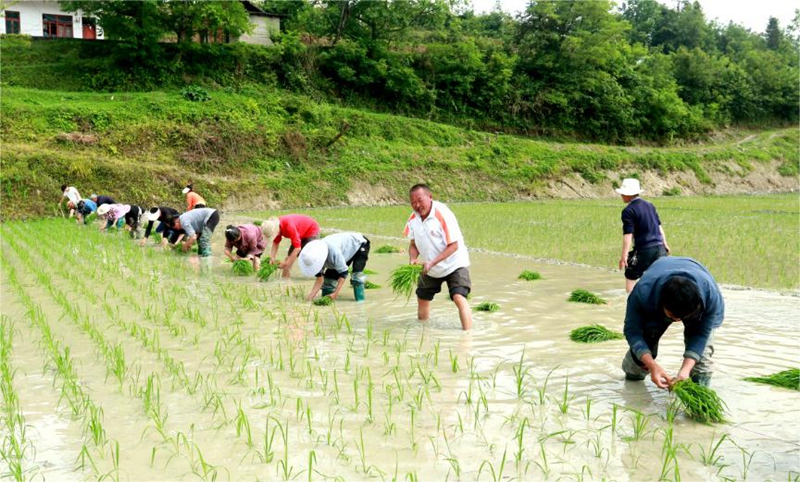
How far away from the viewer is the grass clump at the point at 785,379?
429 cm

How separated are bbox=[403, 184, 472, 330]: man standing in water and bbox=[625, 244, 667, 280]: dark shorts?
1901 mm

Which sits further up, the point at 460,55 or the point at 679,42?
the point at 679,42

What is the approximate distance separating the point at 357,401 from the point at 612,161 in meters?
28.4

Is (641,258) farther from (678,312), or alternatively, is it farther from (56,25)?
(56,25)

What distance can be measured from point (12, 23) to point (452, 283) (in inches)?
1409

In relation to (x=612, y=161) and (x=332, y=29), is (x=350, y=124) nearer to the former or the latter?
(x=332, y=29)

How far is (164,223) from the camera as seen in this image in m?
11.6

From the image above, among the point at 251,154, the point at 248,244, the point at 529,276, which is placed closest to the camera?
the point at 529,276

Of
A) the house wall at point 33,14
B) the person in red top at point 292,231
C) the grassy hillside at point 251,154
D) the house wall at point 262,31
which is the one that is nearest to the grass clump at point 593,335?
the person in red top at point 292,231

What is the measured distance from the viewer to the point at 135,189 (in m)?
20.2

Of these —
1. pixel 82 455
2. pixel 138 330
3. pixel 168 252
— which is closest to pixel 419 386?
pixel 82 455

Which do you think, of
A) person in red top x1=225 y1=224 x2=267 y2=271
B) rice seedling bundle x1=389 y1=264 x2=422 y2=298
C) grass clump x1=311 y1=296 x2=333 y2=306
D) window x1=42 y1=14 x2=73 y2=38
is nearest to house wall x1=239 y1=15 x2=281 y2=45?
window x1=42 y1=14 x2=73 y2=38

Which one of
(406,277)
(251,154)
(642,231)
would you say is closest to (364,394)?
(406,277)

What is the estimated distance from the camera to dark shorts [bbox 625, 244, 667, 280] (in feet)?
21.8
